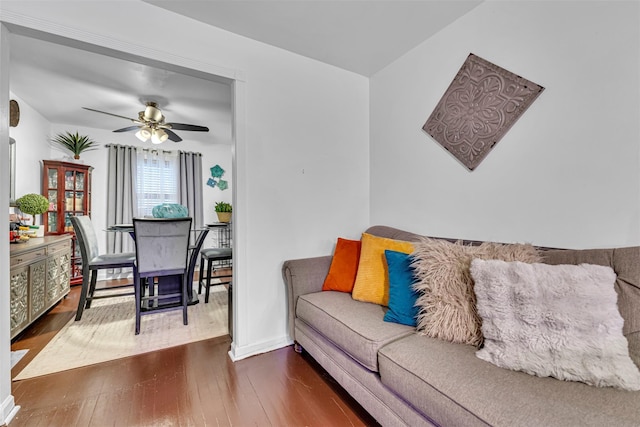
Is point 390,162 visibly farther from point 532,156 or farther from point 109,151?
point 109,151

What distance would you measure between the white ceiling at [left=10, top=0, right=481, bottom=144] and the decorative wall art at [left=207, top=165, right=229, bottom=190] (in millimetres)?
1570

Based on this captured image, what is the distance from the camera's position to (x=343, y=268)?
2113 mm

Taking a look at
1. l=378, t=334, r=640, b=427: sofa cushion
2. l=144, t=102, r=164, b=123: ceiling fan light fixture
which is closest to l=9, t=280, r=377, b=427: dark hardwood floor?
l=378, t=334, r=640, b=427: sofa cushion

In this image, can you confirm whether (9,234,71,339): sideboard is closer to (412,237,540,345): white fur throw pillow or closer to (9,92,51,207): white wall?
(9,92,51,207): white wall

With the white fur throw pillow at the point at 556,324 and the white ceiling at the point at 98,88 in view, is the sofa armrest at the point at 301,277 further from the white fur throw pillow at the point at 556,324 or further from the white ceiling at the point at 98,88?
the white ceiling at the point at 98,88

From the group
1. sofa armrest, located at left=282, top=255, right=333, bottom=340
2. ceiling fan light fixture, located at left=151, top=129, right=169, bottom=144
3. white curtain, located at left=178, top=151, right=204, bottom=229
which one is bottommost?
sofa armrest, located at left=282, top=255, right=333, bottom=340

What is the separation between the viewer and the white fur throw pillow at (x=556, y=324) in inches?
37.8

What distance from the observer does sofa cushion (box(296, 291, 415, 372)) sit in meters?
1.34

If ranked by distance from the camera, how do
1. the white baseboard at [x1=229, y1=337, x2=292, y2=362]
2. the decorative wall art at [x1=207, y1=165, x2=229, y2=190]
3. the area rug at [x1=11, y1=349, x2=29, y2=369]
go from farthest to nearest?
the decorative wall art at [x1=207, y1=165, x2=229, y2=190], the white baseboard at [x1=229, y1=337, x2=292, y2=362], the area rug at [x1=11, y1=349, x2=29, y2=369]

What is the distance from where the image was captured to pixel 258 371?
6.15 feet

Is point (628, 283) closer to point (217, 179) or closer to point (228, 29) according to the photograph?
point (228, 29)

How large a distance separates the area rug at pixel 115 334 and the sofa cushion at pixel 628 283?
101 inches

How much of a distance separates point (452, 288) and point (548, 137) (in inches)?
39.9

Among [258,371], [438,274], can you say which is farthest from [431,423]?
[258,371]
